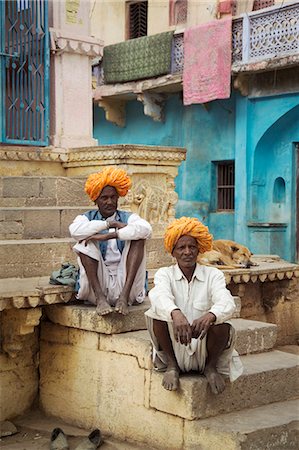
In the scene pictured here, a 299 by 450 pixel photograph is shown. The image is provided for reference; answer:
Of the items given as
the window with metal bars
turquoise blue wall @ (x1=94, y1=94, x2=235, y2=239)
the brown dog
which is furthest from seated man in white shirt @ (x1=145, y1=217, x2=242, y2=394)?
the window with metal bars

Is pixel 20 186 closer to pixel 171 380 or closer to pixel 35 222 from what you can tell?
pixel 35 222

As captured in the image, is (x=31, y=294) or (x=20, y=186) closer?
(x=31, y=294)

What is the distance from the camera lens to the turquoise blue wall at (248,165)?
1363 cm

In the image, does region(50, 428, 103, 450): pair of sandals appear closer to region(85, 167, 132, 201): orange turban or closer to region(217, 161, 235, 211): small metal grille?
region(85, 167, 132, 201): orange turban

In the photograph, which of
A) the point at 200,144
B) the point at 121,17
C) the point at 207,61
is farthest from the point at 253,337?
the point at 121,17

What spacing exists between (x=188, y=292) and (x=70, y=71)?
4.79 m

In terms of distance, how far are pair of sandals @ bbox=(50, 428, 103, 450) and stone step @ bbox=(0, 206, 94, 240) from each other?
2.21 metres

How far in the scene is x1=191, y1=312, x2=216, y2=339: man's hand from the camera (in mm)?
4449

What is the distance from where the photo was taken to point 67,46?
870 centimetres

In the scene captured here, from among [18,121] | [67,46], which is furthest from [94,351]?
[67,46]

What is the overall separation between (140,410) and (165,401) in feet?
1.13

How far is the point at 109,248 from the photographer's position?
19.2ft

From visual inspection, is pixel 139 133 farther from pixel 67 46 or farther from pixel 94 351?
pixel 94 351

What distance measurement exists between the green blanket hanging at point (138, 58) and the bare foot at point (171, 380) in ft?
34.2
